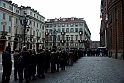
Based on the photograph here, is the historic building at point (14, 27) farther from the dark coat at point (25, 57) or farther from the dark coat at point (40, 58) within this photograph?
the dark coat at point (25, 57)

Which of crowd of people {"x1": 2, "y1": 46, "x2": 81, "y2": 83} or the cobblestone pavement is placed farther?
the cobblestone pavement

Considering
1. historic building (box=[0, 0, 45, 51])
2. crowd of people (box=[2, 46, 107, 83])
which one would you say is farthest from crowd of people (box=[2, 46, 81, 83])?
historic building (box=[0, 0, 45, 51])

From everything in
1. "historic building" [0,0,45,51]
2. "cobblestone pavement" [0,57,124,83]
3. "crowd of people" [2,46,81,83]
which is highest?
"historic building" [0,0,45,51]

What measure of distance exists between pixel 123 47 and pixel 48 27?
80132 mm

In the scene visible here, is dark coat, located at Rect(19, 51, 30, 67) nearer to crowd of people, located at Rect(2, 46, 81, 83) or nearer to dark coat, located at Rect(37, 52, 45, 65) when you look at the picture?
crowd of people, located at Rect(2, 46, 81, 83)

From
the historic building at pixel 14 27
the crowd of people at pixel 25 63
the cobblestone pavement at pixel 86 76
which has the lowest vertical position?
the cobblestone pavement at pixel 86 76

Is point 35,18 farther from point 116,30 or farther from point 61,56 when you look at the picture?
point 61,56

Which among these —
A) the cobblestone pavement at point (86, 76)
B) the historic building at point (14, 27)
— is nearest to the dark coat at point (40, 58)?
the cobblestone pavement at point (86, 76)

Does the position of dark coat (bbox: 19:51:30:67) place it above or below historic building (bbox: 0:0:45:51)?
below

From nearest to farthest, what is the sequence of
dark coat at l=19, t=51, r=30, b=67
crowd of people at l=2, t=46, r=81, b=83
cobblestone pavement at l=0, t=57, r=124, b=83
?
crowd of people at l=2, t=46, r=81, b=83 → dark coat at l=19, t=51, r=30, b=67 → cobblestone pavement at l=0, t=57, r=124, b=83

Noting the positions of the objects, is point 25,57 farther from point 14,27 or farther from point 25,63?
point 14,27

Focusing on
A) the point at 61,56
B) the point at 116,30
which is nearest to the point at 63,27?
the point at 116,30

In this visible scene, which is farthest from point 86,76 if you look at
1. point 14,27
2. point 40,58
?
point 14,27

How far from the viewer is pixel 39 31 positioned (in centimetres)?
7794
